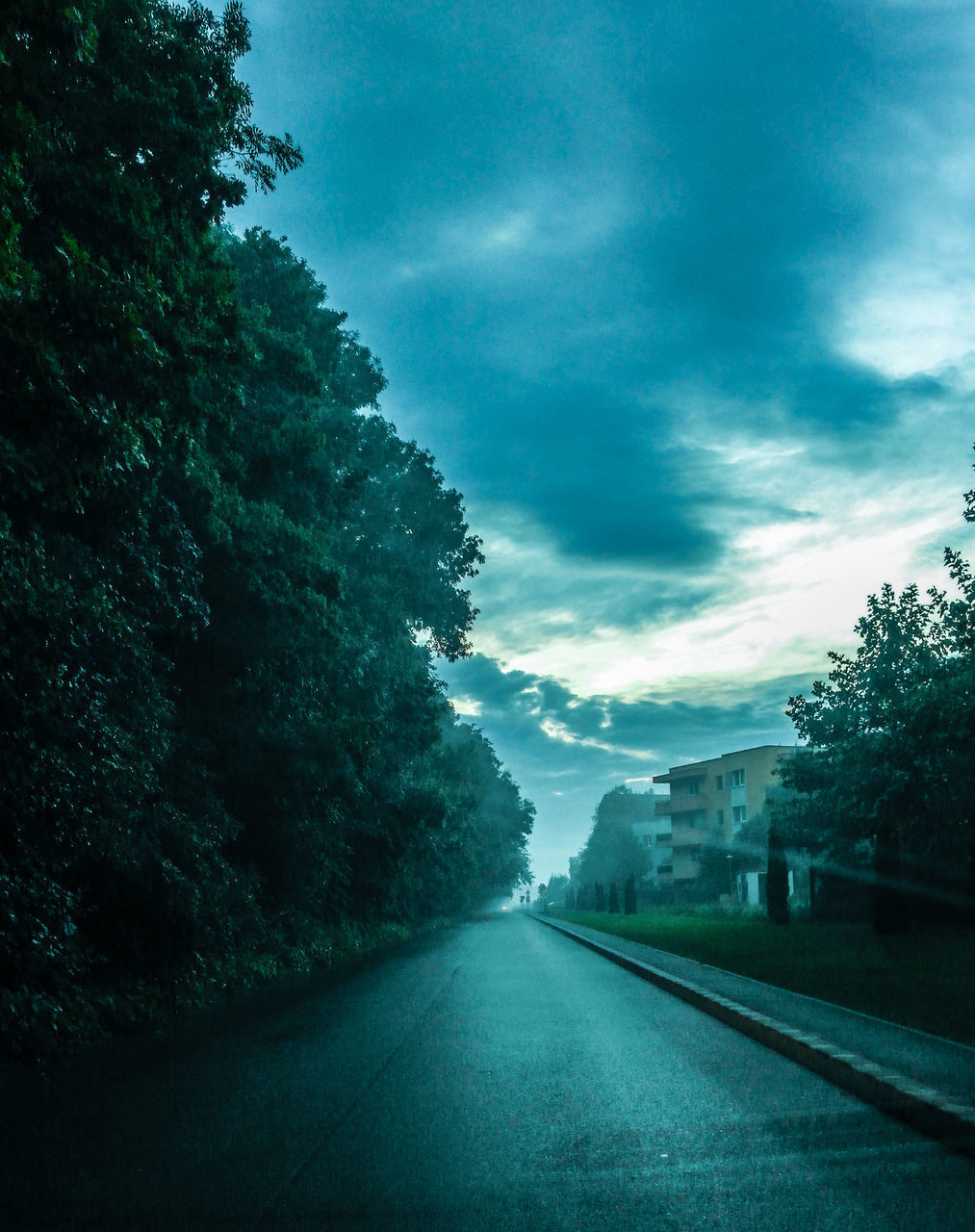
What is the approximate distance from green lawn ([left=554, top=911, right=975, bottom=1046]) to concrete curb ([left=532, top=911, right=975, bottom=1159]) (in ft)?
3.78

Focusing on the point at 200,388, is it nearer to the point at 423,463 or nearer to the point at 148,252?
the point at 148,252

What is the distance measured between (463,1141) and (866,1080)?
2615 mm

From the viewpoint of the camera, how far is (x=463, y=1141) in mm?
5578

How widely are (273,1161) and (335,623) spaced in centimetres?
1378

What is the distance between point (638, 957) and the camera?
19.2 metres

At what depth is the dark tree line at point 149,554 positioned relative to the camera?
8.80 meters

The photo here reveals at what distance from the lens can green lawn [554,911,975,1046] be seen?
10.1 m

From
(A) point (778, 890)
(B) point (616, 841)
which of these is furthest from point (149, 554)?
(B) point (616, 841)

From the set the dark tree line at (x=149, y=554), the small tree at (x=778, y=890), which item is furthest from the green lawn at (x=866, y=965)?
the dark tree line at (x=149, y=554)

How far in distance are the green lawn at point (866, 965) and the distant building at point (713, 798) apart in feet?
212

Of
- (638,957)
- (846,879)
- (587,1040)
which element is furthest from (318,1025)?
(846,879)

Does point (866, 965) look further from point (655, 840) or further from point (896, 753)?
point (655, 840)

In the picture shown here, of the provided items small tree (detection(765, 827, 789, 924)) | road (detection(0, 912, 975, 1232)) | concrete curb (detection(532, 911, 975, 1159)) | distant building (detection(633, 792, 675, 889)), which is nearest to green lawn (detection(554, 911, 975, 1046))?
concrete curb (detection(532, 911, 975, 1159))

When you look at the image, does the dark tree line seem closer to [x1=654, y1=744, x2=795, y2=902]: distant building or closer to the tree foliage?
the tree foliage
